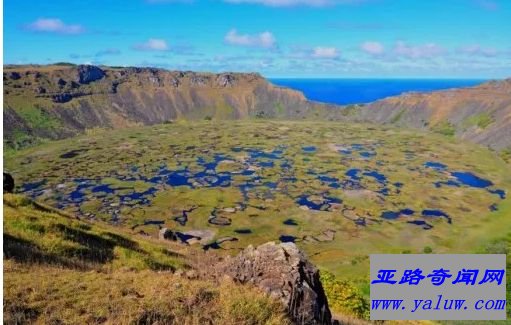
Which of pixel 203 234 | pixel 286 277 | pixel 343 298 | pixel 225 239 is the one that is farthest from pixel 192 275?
pixel 203 234

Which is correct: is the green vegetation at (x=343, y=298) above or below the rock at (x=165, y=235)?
below

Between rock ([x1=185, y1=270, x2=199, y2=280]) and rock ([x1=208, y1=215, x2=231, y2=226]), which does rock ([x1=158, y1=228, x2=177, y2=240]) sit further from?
rock ([x1=208, y1=215, x2=231, y2=226])

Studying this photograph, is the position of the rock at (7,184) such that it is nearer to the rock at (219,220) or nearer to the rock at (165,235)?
the rock at (165,235)

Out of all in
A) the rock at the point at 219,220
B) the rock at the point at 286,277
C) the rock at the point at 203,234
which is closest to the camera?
the rock at the point at 286,277

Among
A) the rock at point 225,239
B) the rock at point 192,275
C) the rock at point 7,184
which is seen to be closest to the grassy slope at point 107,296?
the rock at point 192,275

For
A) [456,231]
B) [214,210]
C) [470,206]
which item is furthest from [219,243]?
[470,206]

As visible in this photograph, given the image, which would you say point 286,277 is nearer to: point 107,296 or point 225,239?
point 107,296

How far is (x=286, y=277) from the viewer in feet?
63.1

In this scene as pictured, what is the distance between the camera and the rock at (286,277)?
18.2 metres

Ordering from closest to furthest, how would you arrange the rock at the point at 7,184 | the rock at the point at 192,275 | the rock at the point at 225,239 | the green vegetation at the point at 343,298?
1. the rock at the point at 192,275
2. the green vegetation at the point at 343,298
3. the rock at the point at 7,184
4. the rock at the point at 225,239

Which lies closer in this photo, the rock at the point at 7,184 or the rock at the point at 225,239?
the rock at the point at 7,184

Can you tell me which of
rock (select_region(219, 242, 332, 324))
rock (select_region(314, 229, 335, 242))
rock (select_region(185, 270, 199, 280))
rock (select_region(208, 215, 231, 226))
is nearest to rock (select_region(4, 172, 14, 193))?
rock (select_region(219, 242, 332, 324))

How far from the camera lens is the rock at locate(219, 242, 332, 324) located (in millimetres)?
18203

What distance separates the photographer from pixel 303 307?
1825 centimetres
